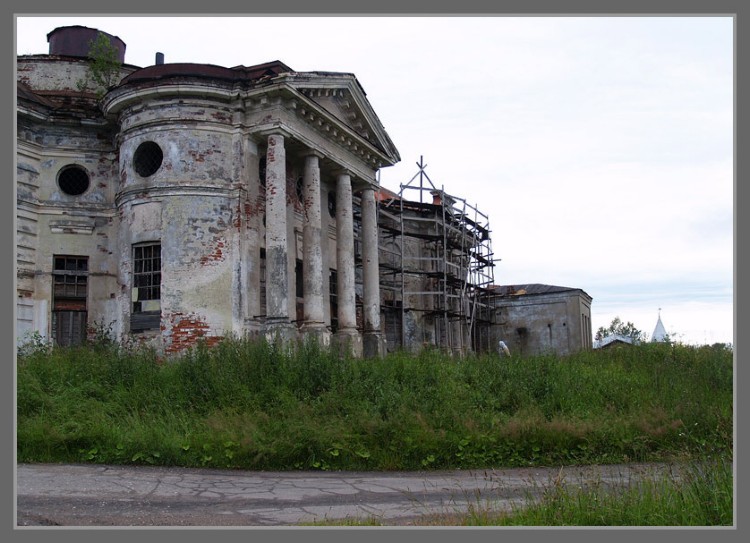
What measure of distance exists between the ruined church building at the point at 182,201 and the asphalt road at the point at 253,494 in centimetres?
591

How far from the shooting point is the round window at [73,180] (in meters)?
18.6

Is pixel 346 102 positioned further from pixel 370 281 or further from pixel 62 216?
pixel 62 216

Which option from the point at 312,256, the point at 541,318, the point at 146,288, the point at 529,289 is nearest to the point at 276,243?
the point at 312,256

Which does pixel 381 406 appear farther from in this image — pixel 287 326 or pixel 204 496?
pixel 287 326

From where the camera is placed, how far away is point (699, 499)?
5.91 metres

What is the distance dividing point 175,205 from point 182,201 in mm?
195

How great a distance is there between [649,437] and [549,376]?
9.36ft

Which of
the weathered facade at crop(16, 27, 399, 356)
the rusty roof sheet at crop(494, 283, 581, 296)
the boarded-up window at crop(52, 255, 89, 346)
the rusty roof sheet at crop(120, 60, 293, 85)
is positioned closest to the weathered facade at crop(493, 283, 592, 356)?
the rusty roof sheet at crop(494, 283, 581, 296)

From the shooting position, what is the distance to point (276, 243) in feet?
55.7

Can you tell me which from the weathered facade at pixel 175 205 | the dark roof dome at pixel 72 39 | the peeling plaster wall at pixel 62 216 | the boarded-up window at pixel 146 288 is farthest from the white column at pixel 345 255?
the dark roof dome at pixel 72 39

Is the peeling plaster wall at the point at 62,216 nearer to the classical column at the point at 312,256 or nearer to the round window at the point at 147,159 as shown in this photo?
the round window at the point at 147,159

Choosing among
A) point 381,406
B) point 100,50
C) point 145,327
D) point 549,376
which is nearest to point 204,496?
point 381,406

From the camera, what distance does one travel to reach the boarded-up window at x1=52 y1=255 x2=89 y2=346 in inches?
706

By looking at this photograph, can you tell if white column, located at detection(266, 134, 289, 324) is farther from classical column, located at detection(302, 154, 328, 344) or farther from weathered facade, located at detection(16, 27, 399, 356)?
classical column, located at detection(302, 154, 328, 344)
